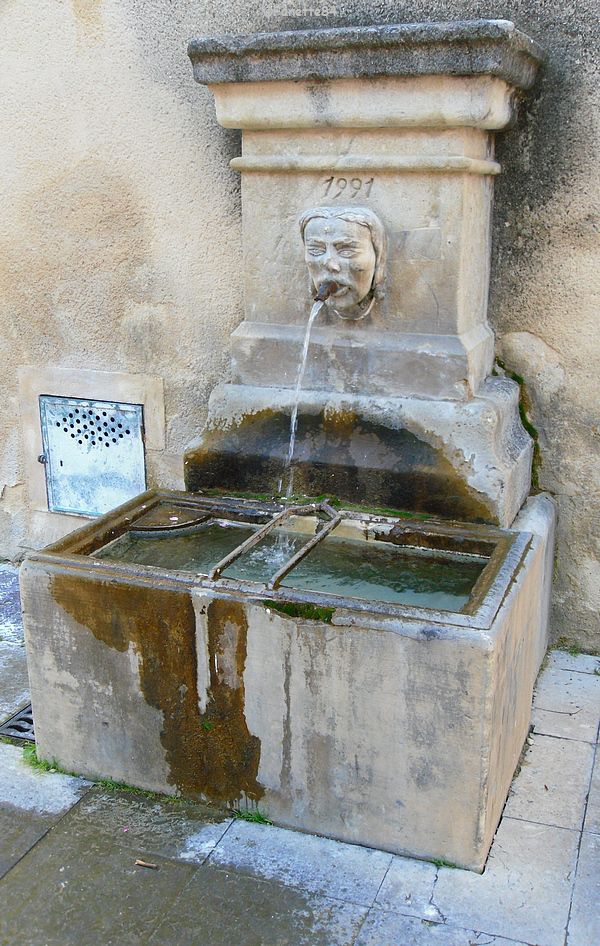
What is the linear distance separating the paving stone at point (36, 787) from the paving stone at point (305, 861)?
54 cm

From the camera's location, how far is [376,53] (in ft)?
9.18

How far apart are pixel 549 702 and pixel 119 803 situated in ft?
5.03

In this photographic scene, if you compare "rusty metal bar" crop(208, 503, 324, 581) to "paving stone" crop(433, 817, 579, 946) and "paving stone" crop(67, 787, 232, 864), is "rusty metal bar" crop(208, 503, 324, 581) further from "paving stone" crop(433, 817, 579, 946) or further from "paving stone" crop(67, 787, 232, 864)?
"paving stone" crop(433, 817, 579, 946)

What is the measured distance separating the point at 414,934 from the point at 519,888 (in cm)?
34

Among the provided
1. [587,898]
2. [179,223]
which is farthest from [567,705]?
[179,223]

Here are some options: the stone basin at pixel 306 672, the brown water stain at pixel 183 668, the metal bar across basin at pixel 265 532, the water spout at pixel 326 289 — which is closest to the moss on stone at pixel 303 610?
the stone basin at pixel 306 672

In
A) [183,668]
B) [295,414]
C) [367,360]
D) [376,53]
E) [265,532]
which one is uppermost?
[376,53]

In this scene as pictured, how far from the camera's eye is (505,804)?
2.78 meters

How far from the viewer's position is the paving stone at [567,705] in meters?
3.14

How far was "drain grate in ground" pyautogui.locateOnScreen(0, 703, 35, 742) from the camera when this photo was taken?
3170 millimetres

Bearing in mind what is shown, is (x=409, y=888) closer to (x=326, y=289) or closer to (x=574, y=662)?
(x=574, y=662)

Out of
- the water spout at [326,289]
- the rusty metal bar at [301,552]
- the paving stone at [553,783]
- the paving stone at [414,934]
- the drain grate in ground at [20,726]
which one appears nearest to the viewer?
the paving stone at [414,934]

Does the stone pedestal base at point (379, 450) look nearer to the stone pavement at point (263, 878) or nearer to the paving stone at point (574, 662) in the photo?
the paving stone at point (574, 662)

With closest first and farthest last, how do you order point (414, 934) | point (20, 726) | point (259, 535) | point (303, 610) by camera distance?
1. point (414, 934)
2. point (303, 610)
3. point (259, 535)
4. point (20, 726)
